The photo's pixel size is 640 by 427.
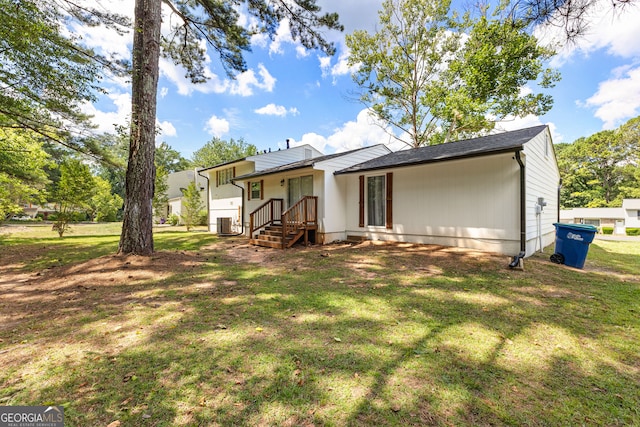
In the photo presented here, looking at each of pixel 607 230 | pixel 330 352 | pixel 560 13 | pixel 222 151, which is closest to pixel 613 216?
pixel 607 230

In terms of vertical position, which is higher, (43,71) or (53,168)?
(43,71)

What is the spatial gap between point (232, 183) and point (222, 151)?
87.7ft

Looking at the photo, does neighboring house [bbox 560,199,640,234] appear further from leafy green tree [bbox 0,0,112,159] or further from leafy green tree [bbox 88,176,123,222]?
leafy green tree [bbox 88,176,123,222]

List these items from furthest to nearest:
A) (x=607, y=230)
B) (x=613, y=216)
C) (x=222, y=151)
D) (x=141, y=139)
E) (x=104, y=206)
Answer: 1. (x=222, y=151)
2. (x=613, y=216)
3. (x=104, y=206)
4. (x=607, y=230)
5. (x=141, y=139)

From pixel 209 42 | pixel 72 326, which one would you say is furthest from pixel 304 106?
pixel 72 326

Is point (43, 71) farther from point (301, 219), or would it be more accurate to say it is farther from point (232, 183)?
point (232, 183)

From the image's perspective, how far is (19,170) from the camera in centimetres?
1059

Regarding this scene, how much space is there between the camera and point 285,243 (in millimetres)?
8883

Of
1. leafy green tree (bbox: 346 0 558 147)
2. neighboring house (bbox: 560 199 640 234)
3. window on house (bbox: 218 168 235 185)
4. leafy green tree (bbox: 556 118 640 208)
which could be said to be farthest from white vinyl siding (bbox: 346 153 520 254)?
leafy green tree (bbox: 556 118 640 208)

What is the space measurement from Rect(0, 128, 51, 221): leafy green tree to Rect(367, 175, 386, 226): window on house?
1150cm

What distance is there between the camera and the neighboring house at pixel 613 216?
28266 mm

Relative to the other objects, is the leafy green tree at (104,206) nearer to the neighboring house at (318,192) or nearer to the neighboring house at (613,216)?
the neighboring house at (318,192)

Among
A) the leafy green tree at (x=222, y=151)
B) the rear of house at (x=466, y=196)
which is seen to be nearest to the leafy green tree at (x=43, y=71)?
the rear of house at (x=466, y=196)

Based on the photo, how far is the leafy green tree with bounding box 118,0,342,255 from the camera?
6.38 metres
